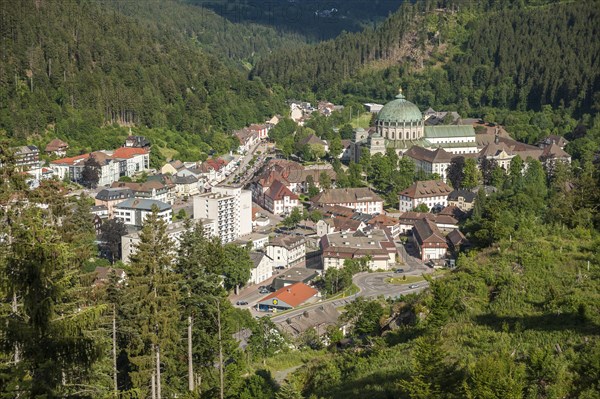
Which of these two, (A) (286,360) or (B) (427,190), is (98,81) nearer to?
(B) (427,190)

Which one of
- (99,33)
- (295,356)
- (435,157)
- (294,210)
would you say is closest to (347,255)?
(294,210)

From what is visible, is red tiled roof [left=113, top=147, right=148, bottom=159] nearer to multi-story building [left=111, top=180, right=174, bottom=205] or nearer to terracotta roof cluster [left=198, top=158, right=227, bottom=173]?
terracotta roof cluster [left=198, top=158, right=227, bottom=173]

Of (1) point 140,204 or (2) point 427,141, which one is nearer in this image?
(1) point 140,204

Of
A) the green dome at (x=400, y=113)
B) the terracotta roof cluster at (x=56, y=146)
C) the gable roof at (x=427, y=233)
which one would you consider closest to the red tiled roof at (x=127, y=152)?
the terracotta roof cluster at (x=56, y=146)

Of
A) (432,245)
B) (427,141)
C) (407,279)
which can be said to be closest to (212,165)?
(427,141)

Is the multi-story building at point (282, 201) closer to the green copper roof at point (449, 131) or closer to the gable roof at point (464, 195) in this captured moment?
the gable roof at point (464, 195)

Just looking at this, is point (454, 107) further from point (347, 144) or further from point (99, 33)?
point (99, 33)
